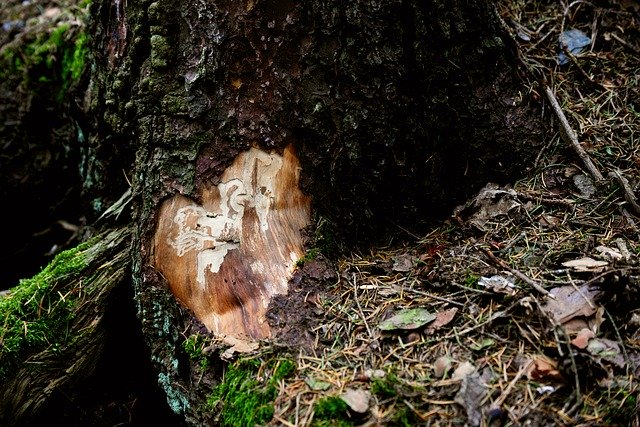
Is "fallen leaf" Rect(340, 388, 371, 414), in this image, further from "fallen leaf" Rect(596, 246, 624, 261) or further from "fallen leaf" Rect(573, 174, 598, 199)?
"fallen leaf" Rect(573, 174, 598, 199)

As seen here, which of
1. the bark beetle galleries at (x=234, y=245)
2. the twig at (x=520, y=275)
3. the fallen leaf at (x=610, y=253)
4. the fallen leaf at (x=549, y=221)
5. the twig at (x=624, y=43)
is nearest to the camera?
the twig at (x=520, y=275)

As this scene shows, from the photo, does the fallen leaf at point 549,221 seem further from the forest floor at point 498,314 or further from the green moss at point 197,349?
the green moss at point 197,349

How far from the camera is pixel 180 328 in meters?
2.10

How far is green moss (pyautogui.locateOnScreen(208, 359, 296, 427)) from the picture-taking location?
5.72ft

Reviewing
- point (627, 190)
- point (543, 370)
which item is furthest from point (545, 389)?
point (627, 190)

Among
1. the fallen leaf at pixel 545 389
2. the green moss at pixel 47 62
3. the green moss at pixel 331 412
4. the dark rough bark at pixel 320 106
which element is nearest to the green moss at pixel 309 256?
the dark rough bark at pixel 320 106

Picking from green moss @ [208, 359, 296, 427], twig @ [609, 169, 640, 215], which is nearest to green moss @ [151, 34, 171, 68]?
green moss @ [208, 359, 296, 427]

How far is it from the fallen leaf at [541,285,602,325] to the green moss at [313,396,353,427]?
74cm

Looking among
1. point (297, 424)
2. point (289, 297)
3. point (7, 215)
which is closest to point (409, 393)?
point (297, 424)

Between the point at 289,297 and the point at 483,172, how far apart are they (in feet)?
3.63

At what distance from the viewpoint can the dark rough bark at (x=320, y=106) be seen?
2.09m

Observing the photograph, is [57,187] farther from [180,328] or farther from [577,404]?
[577,404]

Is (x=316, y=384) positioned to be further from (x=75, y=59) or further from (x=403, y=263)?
(x=75, y=59)

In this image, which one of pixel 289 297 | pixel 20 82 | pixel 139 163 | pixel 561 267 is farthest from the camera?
pixel 20 82
